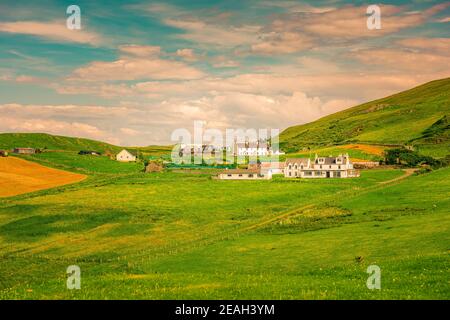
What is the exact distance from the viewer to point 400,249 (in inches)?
1695

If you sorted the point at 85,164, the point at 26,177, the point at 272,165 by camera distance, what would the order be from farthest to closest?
the point at 85,164, the point at 272,165, the point at 26,177

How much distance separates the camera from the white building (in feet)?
490

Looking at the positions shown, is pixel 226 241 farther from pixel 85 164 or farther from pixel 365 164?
pixel 85 164

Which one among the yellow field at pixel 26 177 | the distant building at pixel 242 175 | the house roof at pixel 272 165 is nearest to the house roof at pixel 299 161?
the house roof at pixel 272 165

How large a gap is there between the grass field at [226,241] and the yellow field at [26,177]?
10.3 metres

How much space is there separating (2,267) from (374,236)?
1551 inches

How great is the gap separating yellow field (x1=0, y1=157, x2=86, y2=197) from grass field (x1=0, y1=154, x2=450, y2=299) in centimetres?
1030

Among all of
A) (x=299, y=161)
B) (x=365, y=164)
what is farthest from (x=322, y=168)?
(x=365, y=164)

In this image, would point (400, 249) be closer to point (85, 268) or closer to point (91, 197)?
point (85, 268)

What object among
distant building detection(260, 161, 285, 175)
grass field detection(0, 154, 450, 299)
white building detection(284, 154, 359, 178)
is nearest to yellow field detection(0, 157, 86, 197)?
grass field detection(0, 154, 450, 299)

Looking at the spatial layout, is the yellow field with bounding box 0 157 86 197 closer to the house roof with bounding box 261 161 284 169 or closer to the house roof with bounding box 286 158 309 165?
the house roof with bounding box 261 161 284 169

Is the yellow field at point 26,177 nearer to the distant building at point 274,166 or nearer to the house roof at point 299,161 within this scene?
the distant building at point 274,166

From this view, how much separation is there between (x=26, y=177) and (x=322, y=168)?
292 ft

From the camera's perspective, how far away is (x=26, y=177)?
139m
